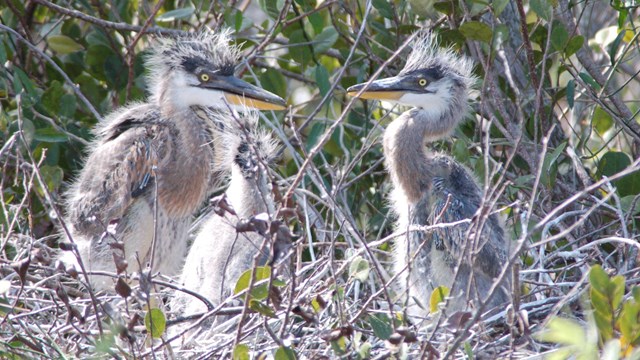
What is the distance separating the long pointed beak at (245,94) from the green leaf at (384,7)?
59 centimetres

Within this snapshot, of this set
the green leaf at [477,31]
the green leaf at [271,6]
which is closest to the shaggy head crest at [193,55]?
the green leaf at [271,6]

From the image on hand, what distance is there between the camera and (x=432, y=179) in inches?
155

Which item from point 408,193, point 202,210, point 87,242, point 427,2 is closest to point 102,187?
point 87,242

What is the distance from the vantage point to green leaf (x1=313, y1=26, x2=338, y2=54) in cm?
425

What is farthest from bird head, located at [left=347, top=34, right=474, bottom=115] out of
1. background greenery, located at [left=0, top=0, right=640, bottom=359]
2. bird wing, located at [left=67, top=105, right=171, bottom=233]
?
bird wing, located at [left=67, top=105, right=171, bottom=233]

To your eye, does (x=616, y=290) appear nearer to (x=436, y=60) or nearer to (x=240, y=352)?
(x=240, y=352)

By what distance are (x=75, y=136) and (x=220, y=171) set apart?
67 centimetres

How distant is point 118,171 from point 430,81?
4.47 feet

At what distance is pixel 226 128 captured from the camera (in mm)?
4117

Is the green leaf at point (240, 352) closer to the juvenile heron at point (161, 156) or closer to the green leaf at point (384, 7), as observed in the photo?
the juvenile heron at point (161, 156)

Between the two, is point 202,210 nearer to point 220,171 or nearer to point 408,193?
point 220,171

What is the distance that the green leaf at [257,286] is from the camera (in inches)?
107

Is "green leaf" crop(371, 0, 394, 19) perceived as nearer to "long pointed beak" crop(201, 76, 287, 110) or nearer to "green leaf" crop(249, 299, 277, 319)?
"long pointed beak" crop(201, 76, 287, 110)

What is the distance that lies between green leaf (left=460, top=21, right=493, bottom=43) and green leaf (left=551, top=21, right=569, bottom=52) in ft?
0.85
